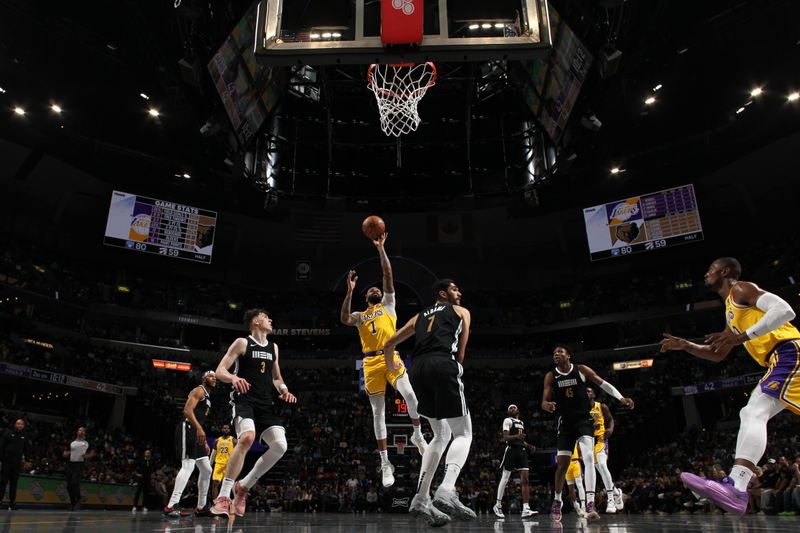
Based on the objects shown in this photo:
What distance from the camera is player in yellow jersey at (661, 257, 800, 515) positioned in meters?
4.61

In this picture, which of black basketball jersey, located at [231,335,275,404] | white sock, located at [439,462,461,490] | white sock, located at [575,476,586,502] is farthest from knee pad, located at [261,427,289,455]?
white sock, located at [575,476,586,502]

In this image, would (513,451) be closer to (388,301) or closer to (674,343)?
(388,301)

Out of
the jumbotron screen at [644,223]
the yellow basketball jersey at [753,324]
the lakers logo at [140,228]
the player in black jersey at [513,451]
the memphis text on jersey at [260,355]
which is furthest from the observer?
the lakers logo at [140,228]

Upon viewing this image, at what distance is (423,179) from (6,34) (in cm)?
1874

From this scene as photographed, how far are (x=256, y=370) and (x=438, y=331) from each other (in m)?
2.70

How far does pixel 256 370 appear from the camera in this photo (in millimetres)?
7207

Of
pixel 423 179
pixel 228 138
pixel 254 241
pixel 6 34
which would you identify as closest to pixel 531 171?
pixel 423 179

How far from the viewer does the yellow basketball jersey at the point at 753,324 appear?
5082 millimetres

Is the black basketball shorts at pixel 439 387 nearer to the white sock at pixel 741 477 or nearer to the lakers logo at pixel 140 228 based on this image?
the white sock at pixel 741 477

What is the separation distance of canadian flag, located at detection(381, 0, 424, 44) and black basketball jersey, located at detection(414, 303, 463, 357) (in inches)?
170

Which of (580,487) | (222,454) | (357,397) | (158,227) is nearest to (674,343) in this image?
(580,487)

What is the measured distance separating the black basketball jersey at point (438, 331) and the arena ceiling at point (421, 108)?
39.0 feet

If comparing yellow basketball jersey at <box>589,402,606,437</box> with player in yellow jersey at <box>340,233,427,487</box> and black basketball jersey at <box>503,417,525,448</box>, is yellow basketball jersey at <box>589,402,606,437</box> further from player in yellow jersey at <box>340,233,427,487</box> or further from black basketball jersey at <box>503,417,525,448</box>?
player in yellow jersey at <box>340,233,427,487</box>

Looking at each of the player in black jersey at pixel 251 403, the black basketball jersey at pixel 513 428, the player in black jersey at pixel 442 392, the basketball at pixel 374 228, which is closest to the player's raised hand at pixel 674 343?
the player in black jersey at pixel 442 392
